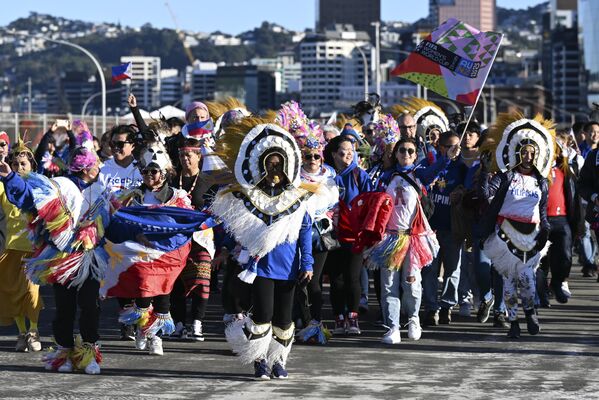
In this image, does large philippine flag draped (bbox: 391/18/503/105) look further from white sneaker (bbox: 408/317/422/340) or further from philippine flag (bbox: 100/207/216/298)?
philippine flag (bbox: 100/207/216/298)

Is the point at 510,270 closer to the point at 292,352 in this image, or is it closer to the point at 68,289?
the point at 292,352

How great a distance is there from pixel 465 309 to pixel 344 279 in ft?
6.14

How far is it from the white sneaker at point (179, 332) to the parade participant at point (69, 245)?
5.47 feet

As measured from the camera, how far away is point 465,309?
14.7m

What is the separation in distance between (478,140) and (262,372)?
15.7 ft

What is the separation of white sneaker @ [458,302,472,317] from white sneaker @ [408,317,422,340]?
1811 millimetres

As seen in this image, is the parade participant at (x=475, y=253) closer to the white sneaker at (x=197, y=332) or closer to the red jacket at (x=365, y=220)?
the red jacket at (x=365, y=220)

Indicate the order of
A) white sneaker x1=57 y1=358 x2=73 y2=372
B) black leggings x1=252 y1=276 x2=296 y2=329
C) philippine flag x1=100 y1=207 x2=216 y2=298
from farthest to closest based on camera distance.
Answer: philippine flag x1=100 y1=207 x2=216 y2=298 < white sneaker x1=57 y1=358 x2=73 y2=372 < black leggings x1=252 y1=276 x2=296 y2=329

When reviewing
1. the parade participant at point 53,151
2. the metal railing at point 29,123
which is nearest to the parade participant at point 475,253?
the parade participant at point 53,151

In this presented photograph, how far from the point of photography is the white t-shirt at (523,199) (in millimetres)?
13031

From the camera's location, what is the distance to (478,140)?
14.6 metres

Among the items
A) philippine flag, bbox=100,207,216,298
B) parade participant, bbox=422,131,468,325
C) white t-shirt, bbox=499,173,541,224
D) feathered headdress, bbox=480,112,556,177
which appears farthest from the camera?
parade participant, bbox=422,131,468,325

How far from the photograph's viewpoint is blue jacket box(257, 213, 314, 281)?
1084 centimetres

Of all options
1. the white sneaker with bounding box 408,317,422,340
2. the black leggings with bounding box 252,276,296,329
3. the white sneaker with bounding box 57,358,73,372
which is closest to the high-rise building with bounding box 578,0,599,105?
the white sneaker with bounding box 408,317,422,340
